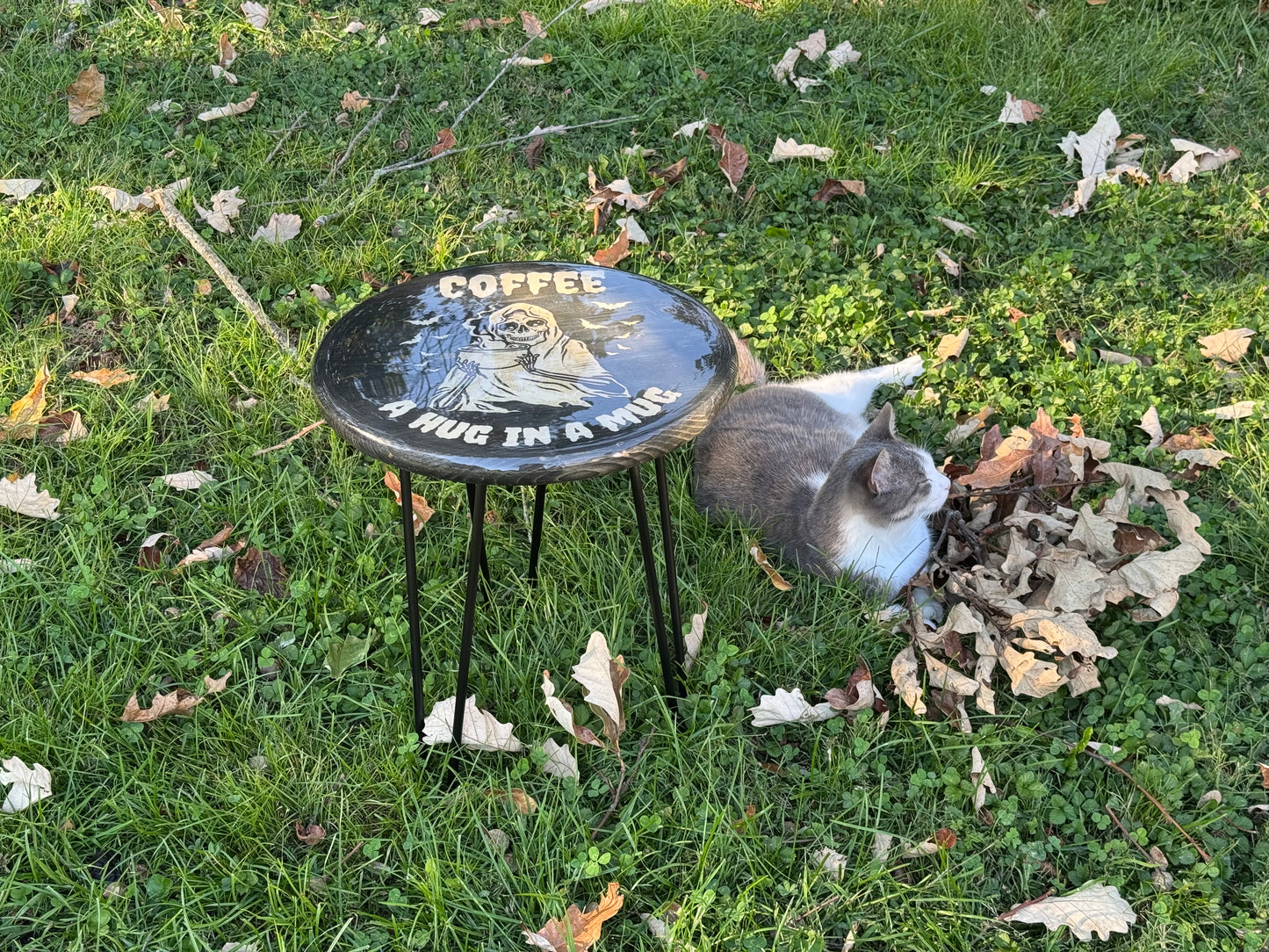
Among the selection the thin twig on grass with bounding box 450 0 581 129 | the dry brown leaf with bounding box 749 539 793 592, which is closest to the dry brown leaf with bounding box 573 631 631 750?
the dry brown leaf with bounding box 749 539 793 592

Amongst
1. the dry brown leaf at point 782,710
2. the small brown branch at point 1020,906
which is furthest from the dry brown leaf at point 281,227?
the small brown branch at point 1020,906

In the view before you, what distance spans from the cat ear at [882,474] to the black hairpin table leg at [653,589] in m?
0.71

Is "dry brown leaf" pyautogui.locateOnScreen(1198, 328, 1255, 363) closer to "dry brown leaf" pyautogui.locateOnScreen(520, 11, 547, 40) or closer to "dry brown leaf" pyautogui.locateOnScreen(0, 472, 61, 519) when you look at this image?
"dry brown leaf" pyautogui.locateOnScreen(520, 11, 547, 40)

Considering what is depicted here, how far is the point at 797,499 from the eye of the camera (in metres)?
3.07

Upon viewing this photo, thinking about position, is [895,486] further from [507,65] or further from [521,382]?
[507,65]

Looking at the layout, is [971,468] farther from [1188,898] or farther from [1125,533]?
[1188,898]

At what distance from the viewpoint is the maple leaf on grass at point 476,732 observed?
2.46 metres

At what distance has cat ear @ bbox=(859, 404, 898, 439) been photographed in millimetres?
3004

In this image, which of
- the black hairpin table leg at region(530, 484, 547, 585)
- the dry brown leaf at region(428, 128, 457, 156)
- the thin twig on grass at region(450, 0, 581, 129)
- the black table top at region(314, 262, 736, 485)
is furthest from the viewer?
the thin twig on grass at region(450, 0, 581, 129)

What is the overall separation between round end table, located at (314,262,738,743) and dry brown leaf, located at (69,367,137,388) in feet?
5.31

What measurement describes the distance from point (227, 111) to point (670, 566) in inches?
146

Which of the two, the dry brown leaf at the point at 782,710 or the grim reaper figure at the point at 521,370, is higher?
the grim reaper figure at the point at 521,370

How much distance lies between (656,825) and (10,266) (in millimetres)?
3377

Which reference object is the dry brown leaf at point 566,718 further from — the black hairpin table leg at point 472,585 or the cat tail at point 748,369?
the cat tail at point 748,369
